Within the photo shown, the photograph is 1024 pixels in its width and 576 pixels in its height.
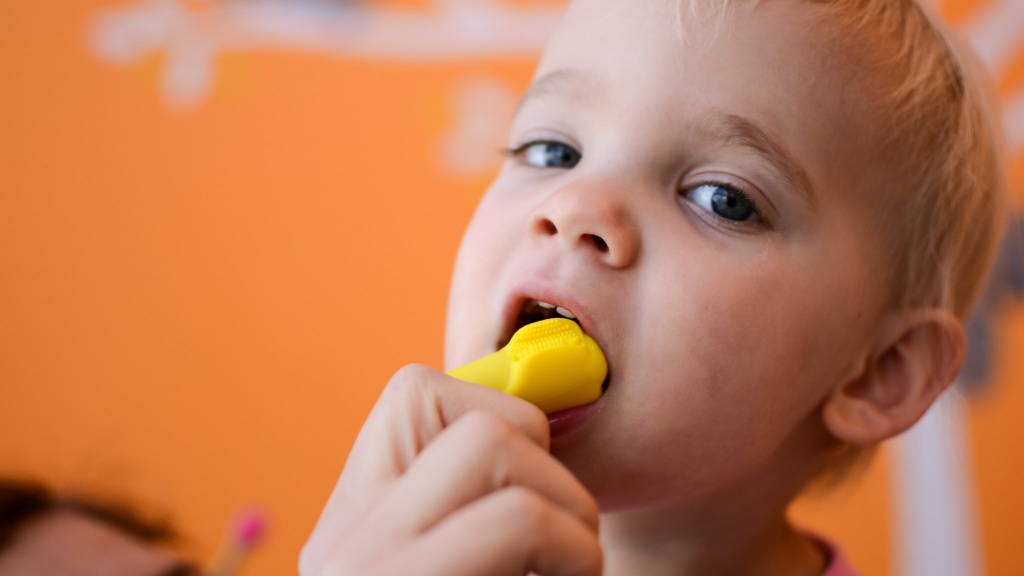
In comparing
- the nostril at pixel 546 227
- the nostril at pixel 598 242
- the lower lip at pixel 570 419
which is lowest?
the lower lip at pixel 570 419

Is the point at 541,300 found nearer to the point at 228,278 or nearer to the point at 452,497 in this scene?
the point at 452,497

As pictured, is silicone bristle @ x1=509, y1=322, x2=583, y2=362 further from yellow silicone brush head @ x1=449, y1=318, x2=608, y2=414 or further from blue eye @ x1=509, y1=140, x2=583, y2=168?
blue eye @ x1=509, y1=140, x2=583, y2=168

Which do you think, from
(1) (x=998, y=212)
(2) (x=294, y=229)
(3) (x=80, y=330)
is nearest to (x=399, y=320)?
(2) (x=294, y=229)

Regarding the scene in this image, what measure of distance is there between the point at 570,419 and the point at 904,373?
0.34 metres

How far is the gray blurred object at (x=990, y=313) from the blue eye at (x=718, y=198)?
3.62 feet

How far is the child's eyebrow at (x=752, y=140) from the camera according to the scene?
647mm

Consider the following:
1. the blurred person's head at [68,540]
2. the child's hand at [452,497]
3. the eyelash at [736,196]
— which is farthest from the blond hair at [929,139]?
the blurred person's head at [68,540]

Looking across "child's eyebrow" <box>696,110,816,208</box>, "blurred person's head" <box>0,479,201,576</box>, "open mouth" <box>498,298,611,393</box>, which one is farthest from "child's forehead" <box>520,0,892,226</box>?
"blurred person's head" <box>0,479,201,576</box>

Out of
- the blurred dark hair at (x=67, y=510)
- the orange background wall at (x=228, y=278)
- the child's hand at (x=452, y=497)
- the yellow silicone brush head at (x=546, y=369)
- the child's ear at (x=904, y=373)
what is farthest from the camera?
the orange background wall at (x=228, y=278)

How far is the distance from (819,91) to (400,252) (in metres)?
1.08

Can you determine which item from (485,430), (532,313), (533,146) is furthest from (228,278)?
(485,430)

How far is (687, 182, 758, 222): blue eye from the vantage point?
655mm

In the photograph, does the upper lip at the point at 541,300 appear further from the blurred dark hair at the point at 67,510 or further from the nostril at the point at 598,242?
the blurred dark hair at the point at 67,510

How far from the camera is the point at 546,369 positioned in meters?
0.55
